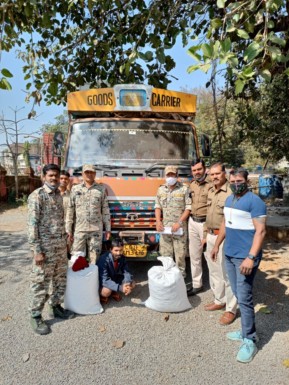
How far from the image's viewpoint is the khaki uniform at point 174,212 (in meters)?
4.98

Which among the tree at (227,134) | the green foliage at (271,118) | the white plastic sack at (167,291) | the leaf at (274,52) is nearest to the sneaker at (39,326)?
the white plastic sack at (167,291)

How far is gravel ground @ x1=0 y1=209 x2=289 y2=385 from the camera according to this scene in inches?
124

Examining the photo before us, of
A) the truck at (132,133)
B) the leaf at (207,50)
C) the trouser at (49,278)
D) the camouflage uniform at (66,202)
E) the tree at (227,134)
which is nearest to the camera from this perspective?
the leaf at (207,50)

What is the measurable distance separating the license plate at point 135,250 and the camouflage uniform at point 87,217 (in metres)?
0.42

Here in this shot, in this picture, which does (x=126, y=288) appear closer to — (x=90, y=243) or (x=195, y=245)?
(x=90, y=243)

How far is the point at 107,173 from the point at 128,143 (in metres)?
0.72

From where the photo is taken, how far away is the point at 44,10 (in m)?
5.62

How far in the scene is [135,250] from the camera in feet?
16.7

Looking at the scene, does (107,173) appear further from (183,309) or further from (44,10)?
(44,10)

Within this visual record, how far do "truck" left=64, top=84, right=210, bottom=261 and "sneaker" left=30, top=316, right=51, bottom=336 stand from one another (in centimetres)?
212

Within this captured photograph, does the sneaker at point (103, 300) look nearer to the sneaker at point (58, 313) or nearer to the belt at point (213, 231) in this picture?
the sneaker at point (58, 313)

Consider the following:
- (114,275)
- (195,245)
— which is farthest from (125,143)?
(114,275)

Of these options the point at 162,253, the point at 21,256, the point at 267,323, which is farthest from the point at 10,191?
the point at 267,323

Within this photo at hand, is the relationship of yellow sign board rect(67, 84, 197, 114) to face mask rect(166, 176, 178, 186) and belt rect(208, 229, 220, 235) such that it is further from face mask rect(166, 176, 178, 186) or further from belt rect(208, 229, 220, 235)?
belt rect(208, 229, 220, 235)
